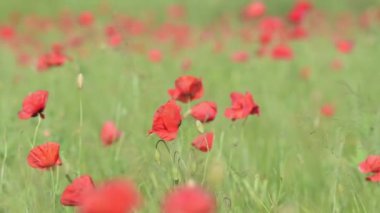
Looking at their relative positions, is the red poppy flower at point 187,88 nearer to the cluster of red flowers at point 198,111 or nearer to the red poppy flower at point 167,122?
the cluster of red flowers at point 198,111

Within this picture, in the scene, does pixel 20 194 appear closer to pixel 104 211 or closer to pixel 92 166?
pixel 92 166

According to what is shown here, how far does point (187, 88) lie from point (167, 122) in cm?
26

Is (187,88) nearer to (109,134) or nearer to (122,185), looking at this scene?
(109,134)

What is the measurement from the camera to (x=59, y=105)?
3.30 meters

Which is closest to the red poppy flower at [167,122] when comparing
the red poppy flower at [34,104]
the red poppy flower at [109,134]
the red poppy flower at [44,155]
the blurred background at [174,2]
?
the red poppy flower at [44,155]

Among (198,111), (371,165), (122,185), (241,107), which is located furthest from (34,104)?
(122,185)

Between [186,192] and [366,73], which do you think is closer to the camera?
[186,192]

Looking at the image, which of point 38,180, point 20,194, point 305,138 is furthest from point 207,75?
point 20,194

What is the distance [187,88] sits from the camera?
1.67 m

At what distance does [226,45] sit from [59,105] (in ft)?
9.14

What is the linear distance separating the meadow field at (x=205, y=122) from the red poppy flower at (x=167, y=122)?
0.01 meters

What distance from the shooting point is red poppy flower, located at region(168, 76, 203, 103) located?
1653 mm

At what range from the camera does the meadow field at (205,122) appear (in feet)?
5.23

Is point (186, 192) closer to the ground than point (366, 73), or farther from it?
farther from it
